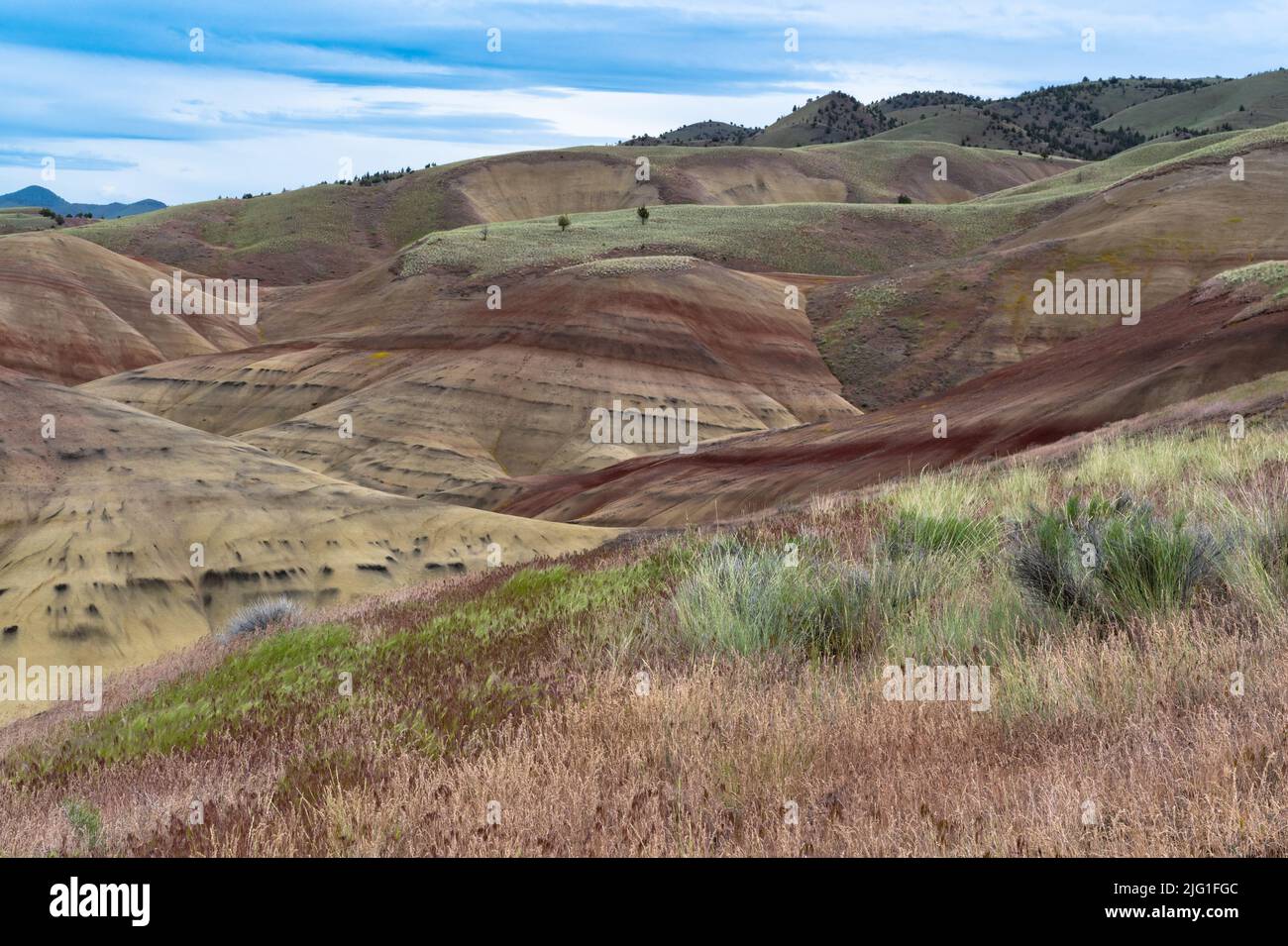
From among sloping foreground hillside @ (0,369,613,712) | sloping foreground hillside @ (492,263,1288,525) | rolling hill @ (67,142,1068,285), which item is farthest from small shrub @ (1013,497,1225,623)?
rolling hill @ (67,142,1068,285)

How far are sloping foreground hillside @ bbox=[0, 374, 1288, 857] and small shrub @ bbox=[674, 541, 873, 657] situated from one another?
0.03 meters

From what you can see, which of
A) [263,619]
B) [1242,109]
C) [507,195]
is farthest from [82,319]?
[1242,109]

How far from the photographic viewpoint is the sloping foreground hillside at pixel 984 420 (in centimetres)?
2823

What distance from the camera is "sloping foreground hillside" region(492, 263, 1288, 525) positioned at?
28.2m

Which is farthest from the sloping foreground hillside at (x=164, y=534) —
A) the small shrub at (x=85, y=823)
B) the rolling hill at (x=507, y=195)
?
the rolling hill at (x=507, y=195)

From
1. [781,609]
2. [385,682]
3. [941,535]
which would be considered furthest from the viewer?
[941,535]

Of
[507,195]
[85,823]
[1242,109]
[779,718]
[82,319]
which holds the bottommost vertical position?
[85,823]

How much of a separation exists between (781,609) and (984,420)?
26679mm

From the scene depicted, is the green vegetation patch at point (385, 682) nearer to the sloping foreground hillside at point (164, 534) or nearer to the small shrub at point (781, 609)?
the small shrub at point (781, 609)

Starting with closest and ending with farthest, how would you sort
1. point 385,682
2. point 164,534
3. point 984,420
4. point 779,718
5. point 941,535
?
point 779,718, point 385,682, point 941,535, point 164,534, point 984,420

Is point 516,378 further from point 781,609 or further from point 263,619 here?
point 781,609

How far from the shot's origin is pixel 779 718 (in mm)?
5133

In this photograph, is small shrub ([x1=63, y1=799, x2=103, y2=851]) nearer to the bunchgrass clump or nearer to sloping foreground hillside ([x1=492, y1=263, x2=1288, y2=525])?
the bunchgrass clump

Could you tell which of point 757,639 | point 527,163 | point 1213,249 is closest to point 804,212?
point 1213,249
